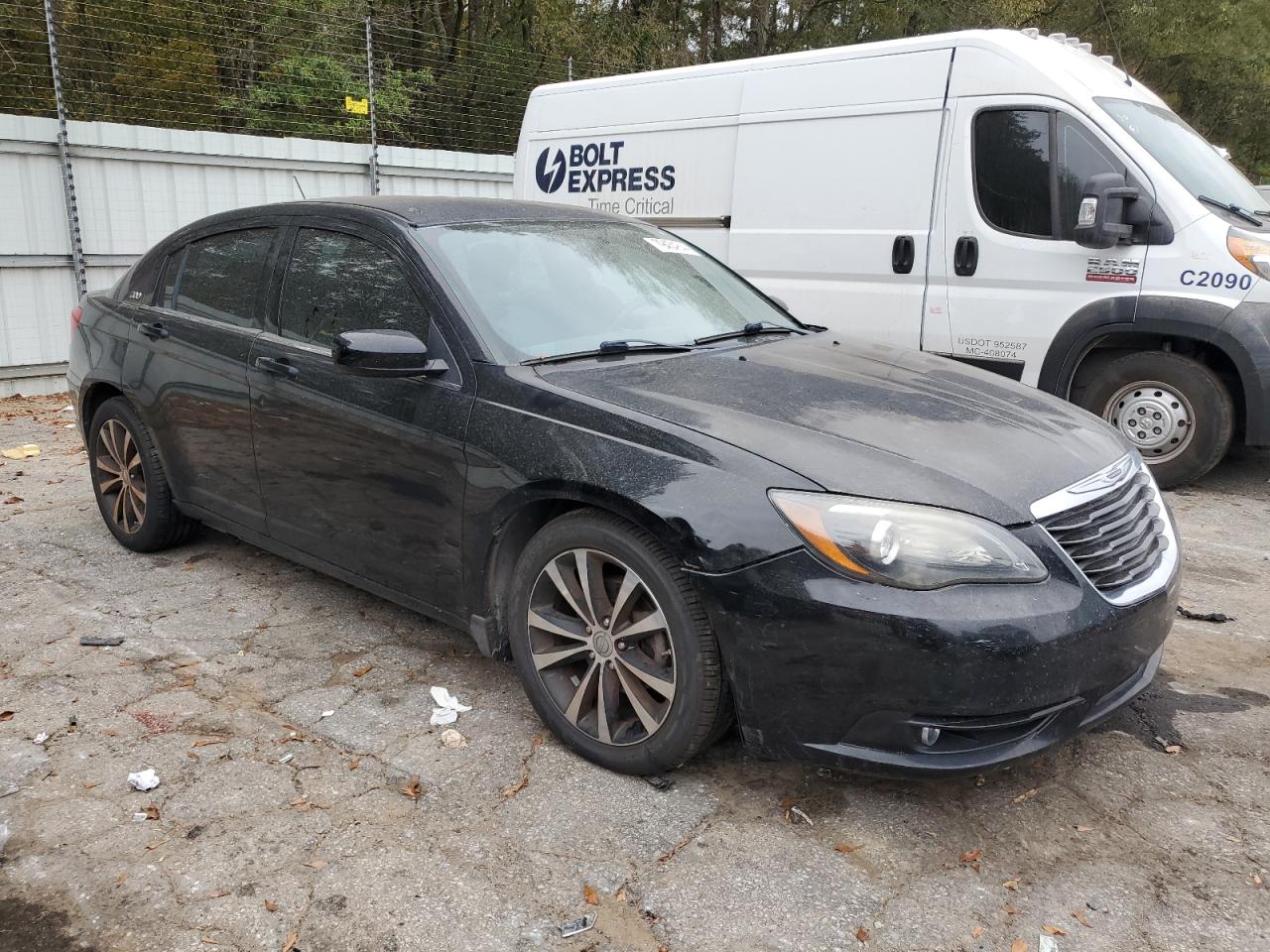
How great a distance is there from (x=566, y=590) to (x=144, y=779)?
1316 millimetres

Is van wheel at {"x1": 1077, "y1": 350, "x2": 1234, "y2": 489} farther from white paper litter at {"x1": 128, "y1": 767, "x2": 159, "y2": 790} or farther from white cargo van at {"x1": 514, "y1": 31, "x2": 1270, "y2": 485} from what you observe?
white paper litter at {"x1": 128, "y1": 767, "x2": 159, "y2": 790}

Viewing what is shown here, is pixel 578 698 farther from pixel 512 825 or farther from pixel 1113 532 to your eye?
pixel 1113 532

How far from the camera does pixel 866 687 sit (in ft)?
8.14

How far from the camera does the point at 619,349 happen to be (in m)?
3.40

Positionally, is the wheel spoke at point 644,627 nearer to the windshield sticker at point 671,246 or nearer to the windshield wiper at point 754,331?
the windshield wiper at point 754,331

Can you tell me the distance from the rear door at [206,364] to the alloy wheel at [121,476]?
10.1 inches

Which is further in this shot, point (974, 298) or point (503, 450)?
point (974, 298)

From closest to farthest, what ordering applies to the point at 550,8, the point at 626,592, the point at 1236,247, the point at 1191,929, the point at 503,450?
the point at 1191,929 < the point at 626,592 < the point at 503,450 < the point at 1236,247 < the point at 550,8

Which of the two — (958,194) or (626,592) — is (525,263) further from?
(958,194)

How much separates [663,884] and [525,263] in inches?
82.2

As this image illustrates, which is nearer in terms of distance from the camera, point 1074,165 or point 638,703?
point 638,703

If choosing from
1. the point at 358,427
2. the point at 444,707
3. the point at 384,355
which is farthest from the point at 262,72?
the point at 444,707

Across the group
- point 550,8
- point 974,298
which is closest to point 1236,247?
point 974,298

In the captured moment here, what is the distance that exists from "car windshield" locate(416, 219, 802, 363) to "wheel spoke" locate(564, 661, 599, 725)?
0.99 metres
